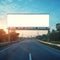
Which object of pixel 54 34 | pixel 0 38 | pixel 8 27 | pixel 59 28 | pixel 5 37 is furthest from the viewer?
pixel 59 28

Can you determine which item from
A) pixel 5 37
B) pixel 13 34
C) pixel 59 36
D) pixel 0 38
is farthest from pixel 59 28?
pixel 0 38

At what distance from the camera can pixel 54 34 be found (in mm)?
131375

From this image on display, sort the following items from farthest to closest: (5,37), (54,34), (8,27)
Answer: (54,34)
(5,37)
(8,27)

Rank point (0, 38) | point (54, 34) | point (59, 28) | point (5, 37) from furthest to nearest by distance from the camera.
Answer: point (59, 28), point (54, 34), point (5, 37), point (0, 38)

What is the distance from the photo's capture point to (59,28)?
15738 cm

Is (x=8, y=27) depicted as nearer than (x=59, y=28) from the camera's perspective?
Yes

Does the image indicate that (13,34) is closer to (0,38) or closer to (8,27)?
(0,38)

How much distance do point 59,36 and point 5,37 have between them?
1370 inches

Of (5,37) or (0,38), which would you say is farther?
(5,37)

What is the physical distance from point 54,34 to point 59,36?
12.2ft

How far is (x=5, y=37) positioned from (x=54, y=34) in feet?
103

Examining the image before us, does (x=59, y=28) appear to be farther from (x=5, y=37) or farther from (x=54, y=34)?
(x=5, y=37)

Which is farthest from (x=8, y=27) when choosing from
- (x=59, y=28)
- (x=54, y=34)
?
(x=59, y=28)

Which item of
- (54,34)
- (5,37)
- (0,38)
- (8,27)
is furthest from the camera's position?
(54,34)
